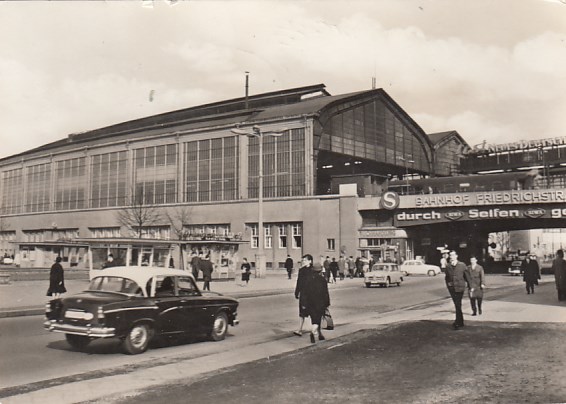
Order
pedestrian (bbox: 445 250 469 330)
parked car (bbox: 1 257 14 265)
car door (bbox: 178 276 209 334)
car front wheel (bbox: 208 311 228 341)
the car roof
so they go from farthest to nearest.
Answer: parked car (bbox: 1 257 14 265) → pedestrian (bbox: 445 250 469 330) → car front wheel (bbox: 208 311 228 341) → car door (bbox: 178 276 209 334) → the car roof

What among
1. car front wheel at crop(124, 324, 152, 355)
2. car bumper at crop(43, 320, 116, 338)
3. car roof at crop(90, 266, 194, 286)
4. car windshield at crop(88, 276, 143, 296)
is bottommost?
car front wheel at crop(124, 324, 152, 355)

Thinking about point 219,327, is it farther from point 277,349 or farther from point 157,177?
point 157,177

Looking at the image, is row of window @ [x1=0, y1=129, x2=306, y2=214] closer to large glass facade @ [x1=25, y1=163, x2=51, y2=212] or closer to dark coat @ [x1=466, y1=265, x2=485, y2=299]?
large glass facade @ [x1=25, y1=163, x2=51, y2=212]

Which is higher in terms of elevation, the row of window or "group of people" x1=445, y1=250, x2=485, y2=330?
the row of window

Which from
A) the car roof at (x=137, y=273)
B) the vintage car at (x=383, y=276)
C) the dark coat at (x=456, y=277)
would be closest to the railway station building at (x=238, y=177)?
the vintage car at (x=383, y=276)

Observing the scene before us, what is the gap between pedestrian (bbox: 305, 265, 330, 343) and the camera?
10570mm

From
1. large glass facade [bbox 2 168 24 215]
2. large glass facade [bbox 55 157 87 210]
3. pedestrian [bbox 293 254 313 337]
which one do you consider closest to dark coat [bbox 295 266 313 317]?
pedestrian [bbox 293 254 313 337]

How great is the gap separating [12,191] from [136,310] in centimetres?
A: 6896

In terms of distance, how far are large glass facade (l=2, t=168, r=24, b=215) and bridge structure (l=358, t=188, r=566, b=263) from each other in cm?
4530

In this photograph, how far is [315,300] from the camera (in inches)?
416

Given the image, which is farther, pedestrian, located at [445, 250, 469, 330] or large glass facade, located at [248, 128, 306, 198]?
large glass facade, located at [248, 128, 306, 198]

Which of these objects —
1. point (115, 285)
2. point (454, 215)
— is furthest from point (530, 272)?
point (454, 215)

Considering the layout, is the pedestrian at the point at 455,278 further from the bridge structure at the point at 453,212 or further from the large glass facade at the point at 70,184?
the large glass facade at the point at 70,184

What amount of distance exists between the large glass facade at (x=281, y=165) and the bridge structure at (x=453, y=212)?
6.24m
